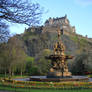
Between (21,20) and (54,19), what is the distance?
133 m

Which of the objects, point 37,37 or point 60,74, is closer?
point 60,74

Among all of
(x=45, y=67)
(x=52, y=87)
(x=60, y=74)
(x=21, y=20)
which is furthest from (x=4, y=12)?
(x=45, y=67)

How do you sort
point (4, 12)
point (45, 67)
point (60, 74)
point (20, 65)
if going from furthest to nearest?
point (20, 65) → point (45, 67) → point (60, 74) → point (4, 12)

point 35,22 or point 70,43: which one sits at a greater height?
point 70,43

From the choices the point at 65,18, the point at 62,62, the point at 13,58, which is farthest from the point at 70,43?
the point at 62,62

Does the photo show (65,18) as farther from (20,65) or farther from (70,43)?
(20,65)

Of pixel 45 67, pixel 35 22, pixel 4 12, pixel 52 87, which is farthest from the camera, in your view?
pixel 45 67

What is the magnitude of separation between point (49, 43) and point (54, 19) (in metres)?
54.2

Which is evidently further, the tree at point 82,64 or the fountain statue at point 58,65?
the tree at point 82,64

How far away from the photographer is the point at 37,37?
99312 mm

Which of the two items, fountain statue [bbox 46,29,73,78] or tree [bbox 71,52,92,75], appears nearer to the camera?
fountain statue [bbox 46,29,73,78]

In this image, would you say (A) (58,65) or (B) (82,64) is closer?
(A) (58,65)

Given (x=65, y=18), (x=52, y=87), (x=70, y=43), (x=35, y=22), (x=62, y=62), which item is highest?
(x=65, y=18)

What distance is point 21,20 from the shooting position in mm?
13203
